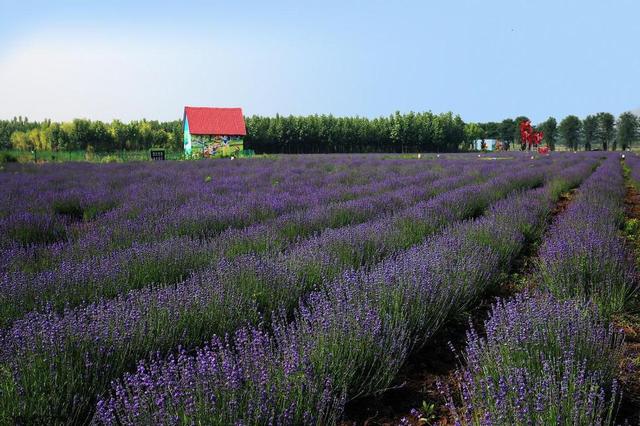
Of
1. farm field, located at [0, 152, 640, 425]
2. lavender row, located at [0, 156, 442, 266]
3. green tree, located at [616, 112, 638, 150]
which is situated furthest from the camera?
green tree, located at [616, 112, 638, 150]

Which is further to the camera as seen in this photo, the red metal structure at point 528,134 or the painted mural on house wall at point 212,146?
the red metal structure at point 528,134

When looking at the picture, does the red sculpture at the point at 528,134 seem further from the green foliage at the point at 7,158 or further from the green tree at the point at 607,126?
the green foliage at the point at 7,158

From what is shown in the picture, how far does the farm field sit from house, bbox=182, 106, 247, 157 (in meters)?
33.3

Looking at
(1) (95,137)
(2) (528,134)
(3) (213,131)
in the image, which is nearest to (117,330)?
(3) (213,131)

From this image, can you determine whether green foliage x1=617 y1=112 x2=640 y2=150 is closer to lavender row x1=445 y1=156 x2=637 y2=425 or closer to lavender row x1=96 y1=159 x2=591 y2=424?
lavender row x1=445 y1=156 x2=637 y2=425

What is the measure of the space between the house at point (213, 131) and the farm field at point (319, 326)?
109ft

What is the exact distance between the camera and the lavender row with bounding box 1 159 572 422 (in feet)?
6.57

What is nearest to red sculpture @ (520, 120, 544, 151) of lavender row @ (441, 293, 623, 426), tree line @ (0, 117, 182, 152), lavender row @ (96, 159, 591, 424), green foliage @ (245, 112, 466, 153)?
green foliage @ (245, 112, 466, 153)

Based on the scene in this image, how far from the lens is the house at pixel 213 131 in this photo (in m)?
38.5

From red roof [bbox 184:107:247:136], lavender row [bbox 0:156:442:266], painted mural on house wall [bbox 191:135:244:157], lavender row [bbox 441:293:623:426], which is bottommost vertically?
lavender row [bbox 441:293:623:426]

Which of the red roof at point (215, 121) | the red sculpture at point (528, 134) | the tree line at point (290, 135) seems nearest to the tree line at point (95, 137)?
the tree line at point (290, 135)

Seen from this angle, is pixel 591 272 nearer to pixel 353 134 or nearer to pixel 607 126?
pixel 353 134

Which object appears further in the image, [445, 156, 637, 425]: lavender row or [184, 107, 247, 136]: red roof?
[184, 107, 247, 136]: red roof

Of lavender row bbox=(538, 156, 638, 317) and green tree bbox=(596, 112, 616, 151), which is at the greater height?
green tree bbox=(596, 112, 616, 151)
